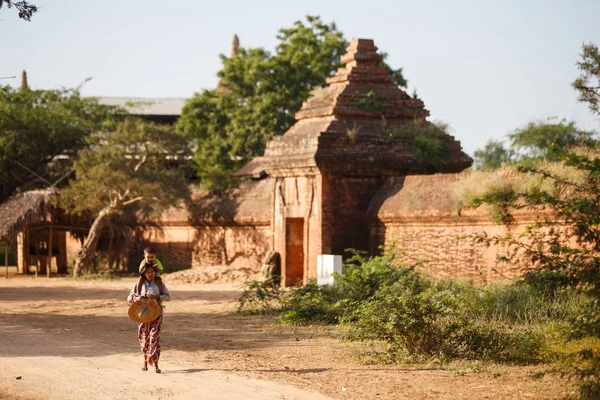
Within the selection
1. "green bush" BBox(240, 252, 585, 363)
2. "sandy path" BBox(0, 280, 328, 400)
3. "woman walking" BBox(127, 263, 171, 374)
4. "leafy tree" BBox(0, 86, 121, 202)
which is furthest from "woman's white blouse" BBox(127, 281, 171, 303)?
"leafy tree" BBox(0, 86, 121, 202)

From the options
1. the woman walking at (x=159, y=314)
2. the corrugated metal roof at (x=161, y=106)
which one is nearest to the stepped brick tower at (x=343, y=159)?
the woman walking at (x=159, y=314)

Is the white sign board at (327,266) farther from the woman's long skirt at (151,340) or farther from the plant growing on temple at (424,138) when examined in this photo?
the woman's long skirt at (151,340)

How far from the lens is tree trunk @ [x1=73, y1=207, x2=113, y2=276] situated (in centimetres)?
2639

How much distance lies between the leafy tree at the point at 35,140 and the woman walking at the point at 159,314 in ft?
62.6

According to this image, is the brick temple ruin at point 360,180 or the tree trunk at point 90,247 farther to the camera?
the tree trunk at point 90,247

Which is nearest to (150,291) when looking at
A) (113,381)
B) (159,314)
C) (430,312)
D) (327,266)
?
(159,314)

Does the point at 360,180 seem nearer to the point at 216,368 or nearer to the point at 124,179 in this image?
the point at 124,179

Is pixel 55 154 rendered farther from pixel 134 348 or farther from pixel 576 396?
pixel 576 396

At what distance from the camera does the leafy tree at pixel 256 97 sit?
37.3m

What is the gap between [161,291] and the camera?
1051cm

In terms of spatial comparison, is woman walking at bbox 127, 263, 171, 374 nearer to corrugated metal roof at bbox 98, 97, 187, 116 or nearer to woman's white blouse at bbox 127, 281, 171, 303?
woman's white blouse at bbox 127, 281, 171, 303

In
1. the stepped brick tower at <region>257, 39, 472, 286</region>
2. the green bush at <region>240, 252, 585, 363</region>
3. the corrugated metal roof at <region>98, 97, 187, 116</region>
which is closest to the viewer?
the green bush at <region>240, 252, 585, 363</region>

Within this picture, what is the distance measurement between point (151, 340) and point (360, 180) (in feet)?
37.1

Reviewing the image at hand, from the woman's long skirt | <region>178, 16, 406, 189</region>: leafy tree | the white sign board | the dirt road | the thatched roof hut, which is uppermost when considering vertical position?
<region>178, 16, 406, 189</region>: leafy tree
